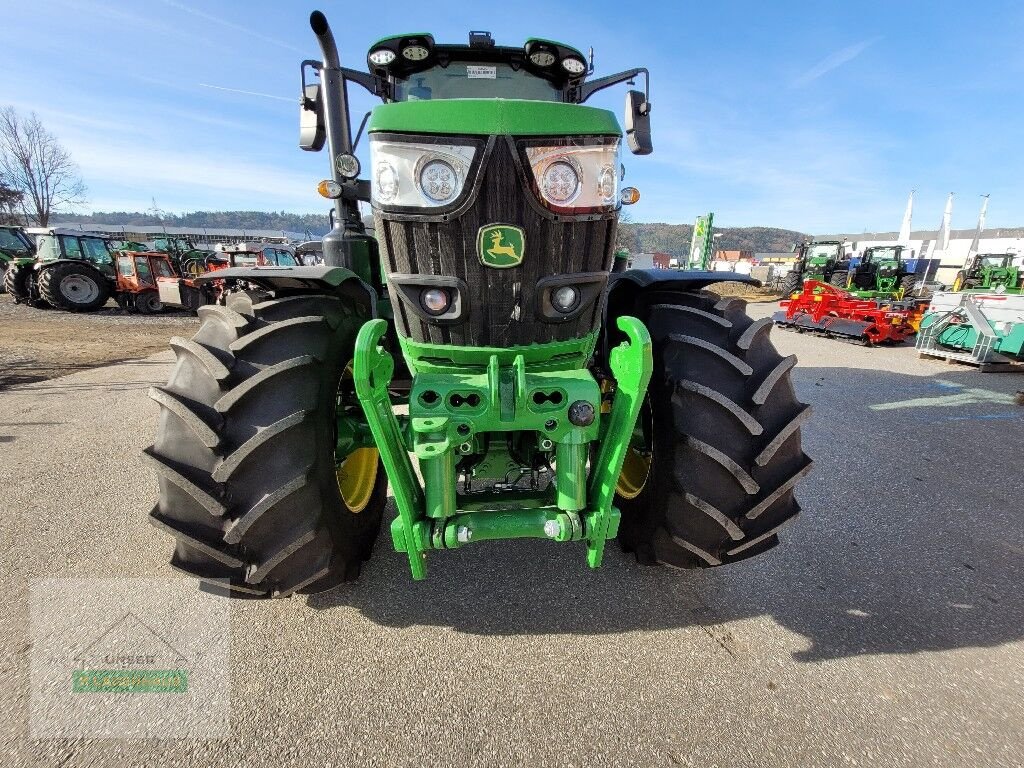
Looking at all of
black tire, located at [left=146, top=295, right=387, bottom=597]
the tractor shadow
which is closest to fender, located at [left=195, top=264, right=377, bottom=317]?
black tire, located at [left=146, top=295, right=387, bottom=597]

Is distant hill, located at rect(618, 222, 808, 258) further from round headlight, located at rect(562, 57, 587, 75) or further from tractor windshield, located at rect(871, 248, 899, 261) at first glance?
round headlight, located at rect(562, 57, 587, 75)

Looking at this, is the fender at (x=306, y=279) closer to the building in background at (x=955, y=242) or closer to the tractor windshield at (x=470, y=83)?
the tractor windshield at (x=470, y=83)

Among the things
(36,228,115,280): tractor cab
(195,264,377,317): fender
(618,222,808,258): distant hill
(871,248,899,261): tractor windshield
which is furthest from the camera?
(618,222,808,258): distant hill

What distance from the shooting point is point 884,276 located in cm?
1579

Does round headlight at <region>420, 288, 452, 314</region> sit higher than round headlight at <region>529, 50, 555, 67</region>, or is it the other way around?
round headlight at <region>529, 50, 555, 67</region>

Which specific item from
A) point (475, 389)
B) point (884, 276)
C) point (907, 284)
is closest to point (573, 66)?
point (475, 389)

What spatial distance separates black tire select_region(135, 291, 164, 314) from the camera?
13.5m

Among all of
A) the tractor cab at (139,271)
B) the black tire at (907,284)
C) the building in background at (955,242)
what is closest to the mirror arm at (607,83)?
the tractor cab at (139,271)

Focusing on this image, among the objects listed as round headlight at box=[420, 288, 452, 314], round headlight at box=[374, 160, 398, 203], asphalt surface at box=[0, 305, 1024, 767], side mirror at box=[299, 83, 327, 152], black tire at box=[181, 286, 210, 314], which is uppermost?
side mirror at box=[299, 83, 327, 152]

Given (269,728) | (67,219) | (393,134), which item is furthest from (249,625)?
(67,219)

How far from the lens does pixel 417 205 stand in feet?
5.25

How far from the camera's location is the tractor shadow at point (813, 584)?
6.82 feet

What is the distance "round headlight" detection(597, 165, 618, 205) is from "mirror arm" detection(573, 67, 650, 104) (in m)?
0.97

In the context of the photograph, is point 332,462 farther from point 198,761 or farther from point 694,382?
point 694,382
